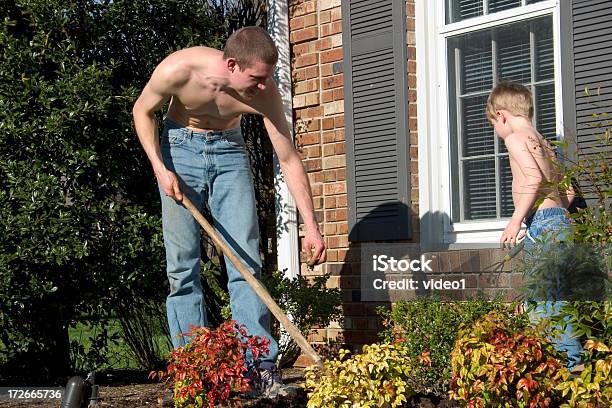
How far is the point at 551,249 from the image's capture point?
4.24 m

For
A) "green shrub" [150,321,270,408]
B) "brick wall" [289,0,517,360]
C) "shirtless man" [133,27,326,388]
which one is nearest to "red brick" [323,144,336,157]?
"brick wall" [289,0,517,360]

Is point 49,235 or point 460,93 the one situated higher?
point 460,93

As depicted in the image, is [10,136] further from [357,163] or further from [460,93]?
[460,93]

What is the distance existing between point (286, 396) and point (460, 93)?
98.4 inches

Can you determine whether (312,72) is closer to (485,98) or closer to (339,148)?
(339,148)

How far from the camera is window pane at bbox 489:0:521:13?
20.3 feet

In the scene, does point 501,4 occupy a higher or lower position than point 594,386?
higher

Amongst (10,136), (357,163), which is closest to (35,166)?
(10,136)

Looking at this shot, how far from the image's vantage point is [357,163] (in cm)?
687

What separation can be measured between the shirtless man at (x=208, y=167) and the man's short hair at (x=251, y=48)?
0.14m

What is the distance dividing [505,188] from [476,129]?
0.44m

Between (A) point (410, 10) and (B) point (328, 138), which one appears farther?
(B) point (328, 138)

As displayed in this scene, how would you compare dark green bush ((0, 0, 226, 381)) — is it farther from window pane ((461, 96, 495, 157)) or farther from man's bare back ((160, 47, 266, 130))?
window pane ((461, 96, 495, 157))

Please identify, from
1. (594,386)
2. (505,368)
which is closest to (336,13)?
(505,368)
